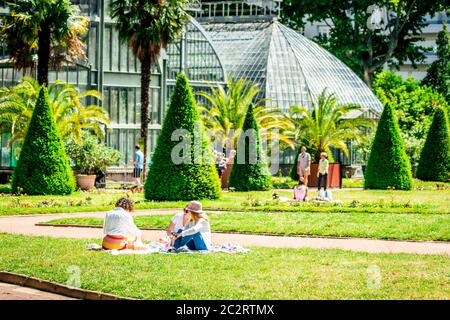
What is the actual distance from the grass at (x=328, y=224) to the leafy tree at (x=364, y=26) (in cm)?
5148

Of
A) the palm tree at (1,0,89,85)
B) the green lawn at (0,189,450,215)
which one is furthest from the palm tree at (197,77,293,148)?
the green lawn at (0,189,450,215)

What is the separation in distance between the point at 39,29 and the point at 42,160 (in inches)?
264

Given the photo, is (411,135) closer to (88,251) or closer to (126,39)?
(126,39)

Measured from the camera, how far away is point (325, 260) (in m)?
18.8

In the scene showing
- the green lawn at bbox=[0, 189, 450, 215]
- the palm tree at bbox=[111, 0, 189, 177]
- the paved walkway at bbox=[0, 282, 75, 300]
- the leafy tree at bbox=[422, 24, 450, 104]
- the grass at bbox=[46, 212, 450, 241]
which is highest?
the leafy tree at bbox=[422, 24, 450, 104]

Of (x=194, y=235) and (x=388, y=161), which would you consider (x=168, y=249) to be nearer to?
(x=194, y=235)

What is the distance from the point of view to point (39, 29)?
41.0 m

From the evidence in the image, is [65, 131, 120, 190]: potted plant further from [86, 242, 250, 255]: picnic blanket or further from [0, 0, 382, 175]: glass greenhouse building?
[86, 242, 250, 255]: picnic blanket

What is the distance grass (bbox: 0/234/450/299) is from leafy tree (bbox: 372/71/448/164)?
38545 mm

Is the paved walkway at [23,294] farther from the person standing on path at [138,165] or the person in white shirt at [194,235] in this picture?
the person standing on path at [138,165]

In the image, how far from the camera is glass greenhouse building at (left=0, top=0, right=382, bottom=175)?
5131 centimetres

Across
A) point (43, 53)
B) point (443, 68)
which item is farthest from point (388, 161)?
point (443, 68)
